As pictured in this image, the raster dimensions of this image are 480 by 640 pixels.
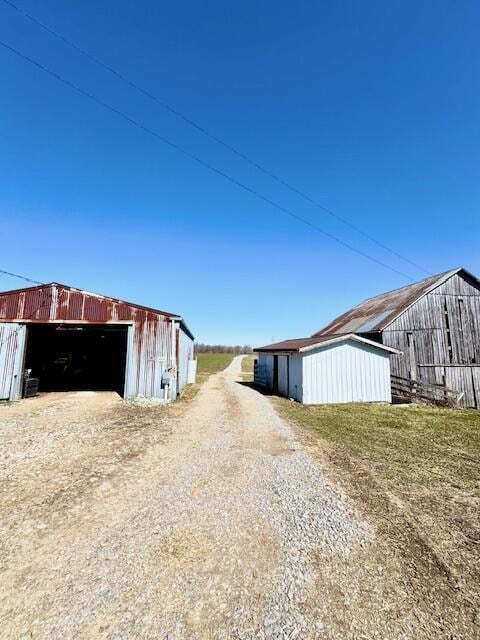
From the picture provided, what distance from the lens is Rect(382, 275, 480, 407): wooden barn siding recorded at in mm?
20328

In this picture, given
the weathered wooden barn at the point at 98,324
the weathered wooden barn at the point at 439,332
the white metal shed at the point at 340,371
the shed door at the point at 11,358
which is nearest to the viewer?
the shed door at the point at 11,358

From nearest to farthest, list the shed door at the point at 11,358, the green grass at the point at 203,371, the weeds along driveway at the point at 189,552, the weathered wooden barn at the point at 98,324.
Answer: the weeds along driveway at the point at 189,552 < the shed door at the point at 11,358 < the weathered wooden barn at the point at 98,324 < the green grass at the point at 203,371

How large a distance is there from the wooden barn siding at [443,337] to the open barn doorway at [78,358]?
19.2 m

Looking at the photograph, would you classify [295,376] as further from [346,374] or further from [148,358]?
[148,358]

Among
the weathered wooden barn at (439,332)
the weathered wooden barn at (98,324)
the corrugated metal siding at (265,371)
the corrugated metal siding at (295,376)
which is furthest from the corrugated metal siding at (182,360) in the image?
the weathered wooden barn at (439,332)

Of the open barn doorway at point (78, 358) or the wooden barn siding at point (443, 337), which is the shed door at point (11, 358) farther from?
the wooden barn siding at point (443, 337)

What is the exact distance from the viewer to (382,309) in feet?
78.1

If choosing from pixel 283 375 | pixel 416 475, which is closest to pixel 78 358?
pixel 283 375

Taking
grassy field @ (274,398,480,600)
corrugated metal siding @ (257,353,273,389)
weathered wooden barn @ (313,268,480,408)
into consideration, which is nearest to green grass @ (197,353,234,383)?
corrugated metal siding @ (257,353,273,389)

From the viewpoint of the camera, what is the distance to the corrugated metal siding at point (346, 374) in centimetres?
1684

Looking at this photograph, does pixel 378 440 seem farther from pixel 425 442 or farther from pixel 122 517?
pixel 122 517

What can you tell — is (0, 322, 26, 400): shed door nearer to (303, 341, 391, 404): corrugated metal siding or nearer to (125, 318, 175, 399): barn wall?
(125, 318, 175, 399): barn wall

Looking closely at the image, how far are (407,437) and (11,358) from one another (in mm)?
17989

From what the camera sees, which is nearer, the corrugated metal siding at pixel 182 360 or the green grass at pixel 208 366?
the corrugated metal siding at pixel 182 360
